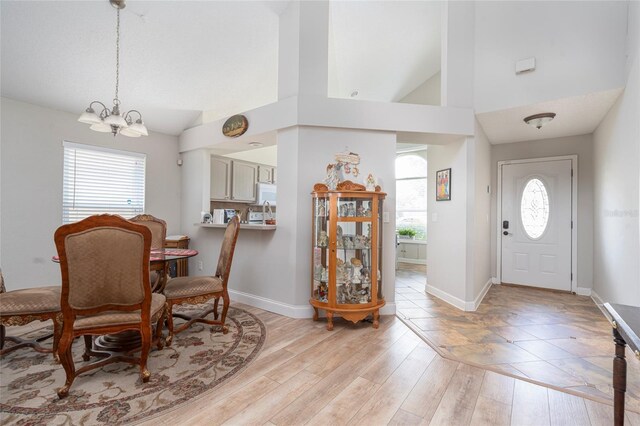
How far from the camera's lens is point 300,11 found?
129 inches

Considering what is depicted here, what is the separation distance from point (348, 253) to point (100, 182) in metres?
3.60

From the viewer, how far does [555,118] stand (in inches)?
147

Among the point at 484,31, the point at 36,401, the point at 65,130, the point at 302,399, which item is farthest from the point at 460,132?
the point at 65,130

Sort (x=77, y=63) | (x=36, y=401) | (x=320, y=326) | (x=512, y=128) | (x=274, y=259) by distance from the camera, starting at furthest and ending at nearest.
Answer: (x=512, y=128) < (x=274, y=259) < (x=77, y=63) < (x=320, y=326) < (x=36, y=401)

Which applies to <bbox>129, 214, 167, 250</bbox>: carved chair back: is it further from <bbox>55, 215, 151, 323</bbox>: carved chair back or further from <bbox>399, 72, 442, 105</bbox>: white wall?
<bbox>399, 72, 442, 105</bbox>: white wall

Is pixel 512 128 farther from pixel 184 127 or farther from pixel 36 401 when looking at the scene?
pixel 36 401

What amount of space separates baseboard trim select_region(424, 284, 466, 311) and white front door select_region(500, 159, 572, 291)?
1601 mm

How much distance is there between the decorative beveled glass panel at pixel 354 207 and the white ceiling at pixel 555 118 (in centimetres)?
195

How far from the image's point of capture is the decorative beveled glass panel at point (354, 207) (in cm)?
298

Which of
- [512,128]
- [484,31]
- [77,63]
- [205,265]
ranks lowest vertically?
[205,265]

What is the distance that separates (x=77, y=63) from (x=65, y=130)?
0.93 metres

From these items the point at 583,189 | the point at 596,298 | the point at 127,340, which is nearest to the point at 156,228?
the point at 127,340

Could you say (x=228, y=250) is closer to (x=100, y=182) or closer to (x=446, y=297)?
(x=100, y=182)

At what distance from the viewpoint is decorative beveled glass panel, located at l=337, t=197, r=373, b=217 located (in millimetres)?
2977
